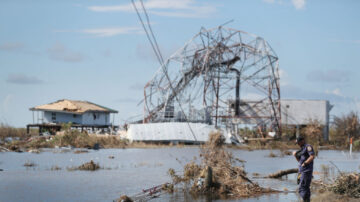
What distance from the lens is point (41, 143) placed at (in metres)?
54.3

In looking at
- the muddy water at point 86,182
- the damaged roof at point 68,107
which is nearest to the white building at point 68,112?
the damaged roof at point 68,107

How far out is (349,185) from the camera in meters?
18.5

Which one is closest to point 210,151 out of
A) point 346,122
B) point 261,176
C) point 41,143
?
point 261,176

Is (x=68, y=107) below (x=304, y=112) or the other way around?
the other way around

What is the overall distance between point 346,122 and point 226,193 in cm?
4719

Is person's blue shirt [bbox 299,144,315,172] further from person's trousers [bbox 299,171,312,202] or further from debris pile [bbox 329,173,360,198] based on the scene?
debris pile [bbox 329,173,360,198]

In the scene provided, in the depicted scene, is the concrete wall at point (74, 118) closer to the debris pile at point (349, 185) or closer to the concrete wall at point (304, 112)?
the concrete wall at point (304, 112)

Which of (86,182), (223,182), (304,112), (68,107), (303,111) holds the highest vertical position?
(68,107)

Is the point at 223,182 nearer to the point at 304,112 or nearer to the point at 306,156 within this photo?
the point at 306,156

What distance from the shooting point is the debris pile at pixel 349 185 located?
18391 mm

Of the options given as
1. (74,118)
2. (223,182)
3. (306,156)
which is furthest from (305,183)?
(74,118)

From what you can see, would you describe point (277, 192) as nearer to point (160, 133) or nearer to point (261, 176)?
point (261, 176)

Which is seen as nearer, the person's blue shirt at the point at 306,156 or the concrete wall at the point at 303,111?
the person's blue shirt at the point at 306,156

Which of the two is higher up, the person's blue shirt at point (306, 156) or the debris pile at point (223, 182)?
the person's blue shirt at point (306, 156)
